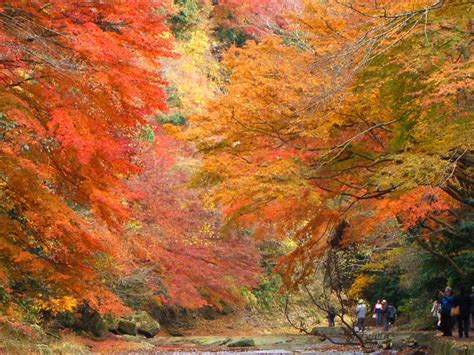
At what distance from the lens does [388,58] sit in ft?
33.7

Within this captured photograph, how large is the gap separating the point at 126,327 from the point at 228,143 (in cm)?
1277

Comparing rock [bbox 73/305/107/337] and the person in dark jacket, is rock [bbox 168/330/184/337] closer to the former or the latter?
Answer: rock [bbox 73/305/107/337]

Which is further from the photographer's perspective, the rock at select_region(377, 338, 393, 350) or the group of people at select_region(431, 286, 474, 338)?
the rock at select_region(377, 338, 393, 350)

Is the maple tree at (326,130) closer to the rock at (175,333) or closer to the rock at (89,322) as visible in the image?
the rock at (89,322)

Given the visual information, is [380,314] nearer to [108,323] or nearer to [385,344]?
[385,344]

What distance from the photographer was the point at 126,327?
81.6 feet

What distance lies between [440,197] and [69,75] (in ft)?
29.5

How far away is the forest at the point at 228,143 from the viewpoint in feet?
31.6

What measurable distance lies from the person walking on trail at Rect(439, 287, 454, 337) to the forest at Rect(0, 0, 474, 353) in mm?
2036

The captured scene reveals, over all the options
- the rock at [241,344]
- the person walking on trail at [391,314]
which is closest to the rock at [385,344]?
the rock at [241,344]

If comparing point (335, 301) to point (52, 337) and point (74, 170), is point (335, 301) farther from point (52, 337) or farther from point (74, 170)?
point (74, 170)

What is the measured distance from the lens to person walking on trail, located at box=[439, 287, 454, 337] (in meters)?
15.6

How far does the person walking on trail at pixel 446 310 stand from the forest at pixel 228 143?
2036 mm

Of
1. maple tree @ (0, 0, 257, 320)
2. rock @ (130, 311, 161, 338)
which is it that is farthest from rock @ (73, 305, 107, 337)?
maple tree @ (0, 0, 257, 320)
